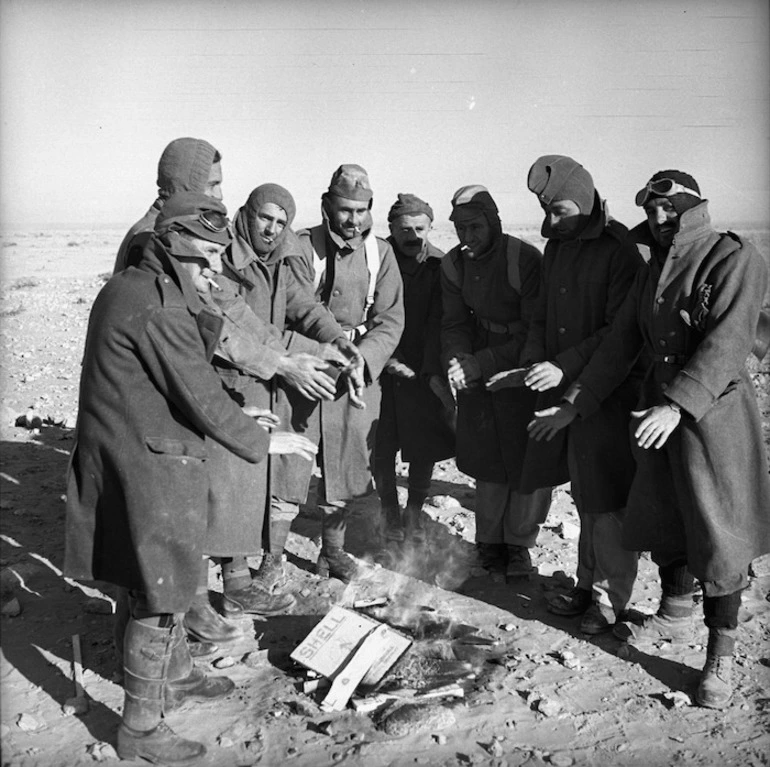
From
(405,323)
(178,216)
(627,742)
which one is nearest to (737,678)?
(627,742)

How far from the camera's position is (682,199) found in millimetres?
4113

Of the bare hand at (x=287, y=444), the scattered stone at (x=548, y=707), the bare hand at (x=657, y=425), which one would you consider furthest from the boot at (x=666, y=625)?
the bare hand at (x=287, y=444)

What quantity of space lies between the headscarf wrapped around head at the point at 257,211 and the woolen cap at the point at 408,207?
107 cm

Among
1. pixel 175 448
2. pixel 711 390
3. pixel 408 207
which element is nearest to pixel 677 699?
pixel 711 390

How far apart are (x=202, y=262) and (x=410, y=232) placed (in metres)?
2.52

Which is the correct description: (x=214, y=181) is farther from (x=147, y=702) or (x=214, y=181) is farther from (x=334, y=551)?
(x=147, y=702)

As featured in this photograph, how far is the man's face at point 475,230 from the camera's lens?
526 centimetres

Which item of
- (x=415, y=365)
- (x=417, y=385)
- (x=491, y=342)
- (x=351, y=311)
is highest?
(x=351, y=311)

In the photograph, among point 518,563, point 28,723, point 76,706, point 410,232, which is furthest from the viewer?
point 410,232

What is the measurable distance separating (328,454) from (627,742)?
2425 millimetres

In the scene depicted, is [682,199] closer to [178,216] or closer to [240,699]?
[178,216]

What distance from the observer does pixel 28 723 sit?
3850 mm

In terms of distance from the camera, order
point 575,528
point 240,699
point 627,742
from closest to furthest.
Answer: point 627,742
point 240,699
point 575,528

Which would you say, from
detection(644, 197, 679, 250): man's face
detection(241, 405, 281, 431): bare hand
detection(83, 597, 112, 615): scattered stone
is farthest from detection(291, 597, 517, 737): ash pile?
detection(644, 197, 679, 250): man's face
